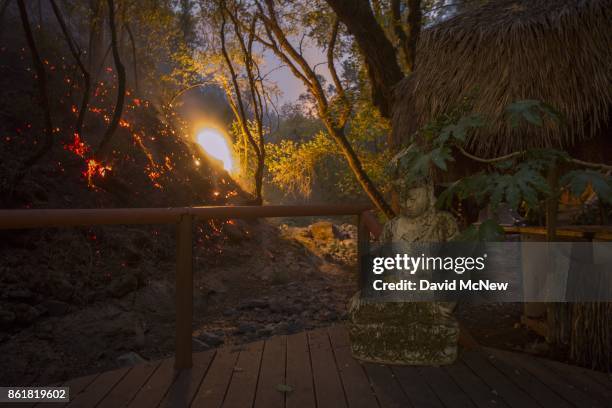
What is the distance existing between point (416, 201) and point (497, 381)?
1.12m

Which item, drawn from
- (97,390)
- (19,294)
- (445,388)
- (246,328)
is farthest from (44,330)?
(445,388)

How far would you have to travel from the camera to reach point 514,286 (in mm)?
7266

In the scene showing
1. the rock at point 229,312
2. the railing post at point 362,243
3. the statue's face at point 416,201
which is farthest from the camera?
the rock at point 229,312

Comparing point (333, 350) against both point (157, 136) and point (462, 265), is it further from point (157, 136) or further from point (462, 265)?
point (157, 136)

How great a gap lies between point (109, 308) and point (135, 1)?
20.5 feet

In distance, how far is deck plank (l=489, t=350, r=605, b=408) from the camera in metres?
2.25

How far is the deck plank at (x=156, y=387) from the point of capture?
219 cm

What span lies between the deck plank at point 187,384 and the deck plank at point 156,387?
3cm

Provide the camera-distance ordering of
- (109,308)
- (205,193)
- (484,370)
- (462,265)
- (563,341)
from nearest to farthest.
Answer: (484,370) < (462,265) < (563,341) < (109,308) < (205,193)

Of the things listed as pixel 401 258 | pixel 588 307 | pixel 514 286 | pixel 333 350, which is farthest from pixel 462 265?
pixel 514 286

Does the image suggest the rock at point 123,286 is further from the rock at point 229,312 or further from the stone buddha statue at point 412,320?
the stone buddha statue at point 412,320

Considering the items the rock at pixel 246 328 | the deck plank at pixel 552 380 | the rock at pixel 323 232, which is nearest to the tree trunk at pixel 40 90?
the rock at pixel 246 328

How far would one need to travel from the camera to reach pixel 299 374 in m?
2.56

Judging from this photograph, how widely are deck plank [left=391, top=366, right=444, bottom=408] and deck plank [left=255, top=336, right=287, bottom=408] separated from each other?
661 millimetres
